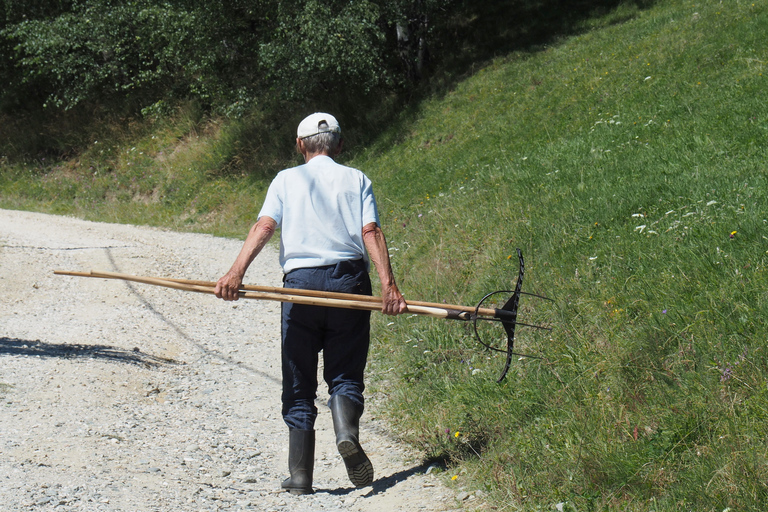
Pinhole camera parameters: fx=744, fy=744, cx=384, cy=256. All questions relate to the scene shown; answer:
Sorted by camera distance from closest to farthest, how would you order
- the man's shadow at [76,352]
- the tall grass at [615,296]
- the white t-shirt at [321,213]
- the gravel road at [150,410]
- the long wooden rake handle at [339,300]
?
the tall grass at [615,296] < the long wooden rake handle at [339,300] < the gravel road at [150,410] < the white t-shirt at [321,213] < the man's shadow at [76,352]

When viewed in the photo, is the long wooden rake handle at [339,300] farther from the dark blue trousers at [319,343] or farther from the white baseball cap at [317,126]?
the white baseball cap at [317,126]

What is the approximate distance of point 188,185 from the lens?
59.6ft

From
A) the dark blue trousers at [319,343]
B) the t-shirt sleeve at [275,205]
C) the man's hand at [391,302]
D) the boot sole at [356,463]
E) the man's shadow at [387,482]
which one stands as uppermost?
the t-shirt sleeve at [275,205]

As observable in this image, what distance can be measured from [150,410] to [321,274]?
2.14 metres

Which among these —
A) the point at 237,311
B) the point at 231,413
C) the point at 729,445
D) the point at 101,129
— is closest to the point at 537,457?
the point at 729,445

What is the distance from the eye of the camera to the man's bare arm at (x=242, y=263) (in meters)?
3.76

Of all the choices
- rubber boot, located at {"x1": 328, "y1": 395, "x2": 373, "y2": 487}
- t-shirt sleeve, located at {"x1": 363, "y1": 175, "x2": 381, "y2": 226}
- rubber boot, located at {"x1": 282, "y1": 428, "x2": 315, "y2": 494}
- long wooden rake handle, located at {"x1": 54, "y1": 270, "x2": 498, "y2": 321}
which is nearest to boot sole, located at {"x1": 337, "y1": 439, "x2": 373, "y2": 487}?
rubber boot, located at {"x1": 328, "y1": 395, "x2": 373, "y2": 487}

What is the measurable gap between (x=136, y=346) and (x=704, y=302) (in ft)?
16.6

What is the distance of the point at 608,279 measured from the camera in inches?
195

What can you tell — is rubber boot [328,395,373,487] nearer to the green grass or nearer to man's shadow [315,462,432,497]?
man's shadow [315,462,432,497]

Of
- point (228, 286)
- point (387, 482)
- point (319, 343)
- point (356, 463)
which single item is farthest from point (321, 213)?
point (387, 482)

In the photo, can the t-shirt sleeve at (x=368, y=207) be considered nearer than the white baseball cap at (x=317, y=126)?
Yes

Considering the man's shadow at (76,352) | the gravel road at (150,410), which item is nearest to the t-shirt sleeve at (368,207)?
the gravel road at (150,410)

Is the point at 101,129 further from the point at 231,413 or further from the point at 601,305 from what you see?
the point at 601,305
